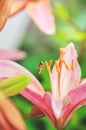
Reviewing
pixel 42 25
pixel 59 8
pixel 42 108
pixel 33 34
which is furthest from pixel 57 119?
pixel 33 34

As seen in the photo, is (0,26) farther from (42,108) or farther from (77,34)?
(77,34)

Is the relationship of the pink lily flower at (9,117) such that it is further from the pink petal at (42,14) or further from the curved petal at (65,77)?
the pink petal at (42,14)

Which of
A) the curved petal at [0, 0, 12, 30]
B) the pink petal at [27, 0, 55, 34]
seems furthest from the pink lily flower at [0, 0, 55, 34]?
the curved petal at [0, 0, 12, 30]

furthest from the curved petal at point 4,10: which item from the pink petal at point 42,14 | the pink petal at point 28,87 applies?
the pink petal at point 42,14

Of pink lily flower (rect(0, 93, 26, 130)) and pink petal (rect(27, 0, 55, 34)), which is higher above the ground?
pink lily flower (rect(0, 93, 26, 130))

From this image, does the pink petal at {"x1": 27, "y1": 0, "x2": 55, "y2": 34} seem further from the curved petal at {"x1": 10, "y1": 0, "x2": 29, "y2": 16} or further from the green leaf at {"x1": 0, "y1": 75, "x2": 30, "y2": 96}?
the green leaf at {"x1": 0, "y1": 75, "x2": 30, "y2": 96}

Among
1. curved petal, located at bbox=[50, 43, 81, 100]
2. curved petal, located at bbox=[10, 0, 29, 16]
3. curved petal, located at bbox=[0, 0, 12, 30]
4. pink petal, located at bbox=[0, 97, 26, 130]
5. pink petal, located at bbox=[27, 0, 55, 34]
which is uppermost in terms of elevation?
curved petal, located at bbox=[0, 0, 12, 30]

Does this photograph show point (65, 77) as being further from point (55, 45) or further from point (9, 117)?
point (55, 45)
